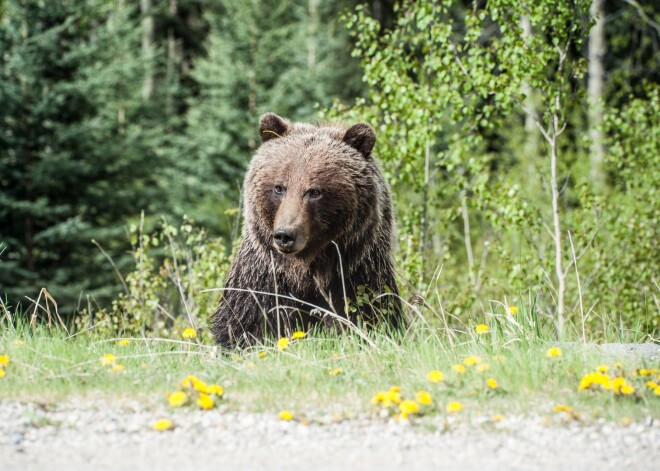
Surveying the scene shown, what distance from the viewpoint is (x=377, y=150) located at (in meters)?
7.68

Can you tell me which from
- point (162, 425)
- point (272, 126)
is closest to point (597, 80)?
point (272, 126)

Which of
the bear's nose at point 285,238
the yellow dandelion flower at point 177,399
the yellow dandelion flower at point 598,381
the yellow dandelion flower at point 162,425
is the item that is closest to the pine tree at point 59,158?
the bear's nose at point 285,238

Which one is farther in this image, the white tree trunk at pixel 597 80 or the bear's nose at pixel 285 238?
the white tree trunk at pixel 597 80

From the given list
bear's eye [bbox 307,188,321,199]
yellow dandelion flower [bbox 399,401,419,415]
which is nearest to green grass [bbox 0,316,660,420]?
yellow dandelion flower [bbox 399,401,419,415]

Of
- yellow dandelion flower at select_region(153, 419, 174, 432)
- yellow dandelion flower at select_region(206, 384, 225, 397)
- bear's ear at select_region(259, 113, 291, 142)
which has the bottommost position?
yellow dandelion flower at select_region(153, 419, 174, 432)

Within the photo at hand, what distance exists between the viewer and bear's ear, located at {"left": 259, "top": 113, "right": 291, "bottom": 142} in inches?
222

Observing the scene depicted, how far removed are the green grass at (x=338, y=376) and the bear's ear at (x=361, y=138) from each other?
5.47 feet

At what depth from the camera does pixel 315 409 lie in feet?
11.3

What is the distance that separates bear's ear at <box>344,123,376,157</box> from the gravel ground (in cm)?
263

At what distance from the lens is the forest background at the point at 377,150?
23.0ft

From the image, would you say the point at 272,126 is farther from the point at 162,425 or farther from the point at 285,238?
the point at 162,425

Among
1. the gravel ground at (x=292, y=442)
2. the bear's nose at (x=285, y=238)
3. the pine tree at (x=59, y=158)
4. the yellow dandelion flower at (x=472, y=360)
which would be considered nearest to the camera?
the gravel ground at (x=292, y=442)

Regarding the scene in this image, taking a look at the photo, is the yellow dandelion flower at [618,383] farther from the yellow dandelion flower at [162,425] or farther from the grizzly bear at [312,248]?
the yellow dandelion flower at [162,425]

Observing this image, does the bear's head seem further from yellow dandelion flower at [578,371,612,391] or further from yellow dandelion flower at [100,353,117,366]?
yellow dandelion flower at [578,371,612,391]
